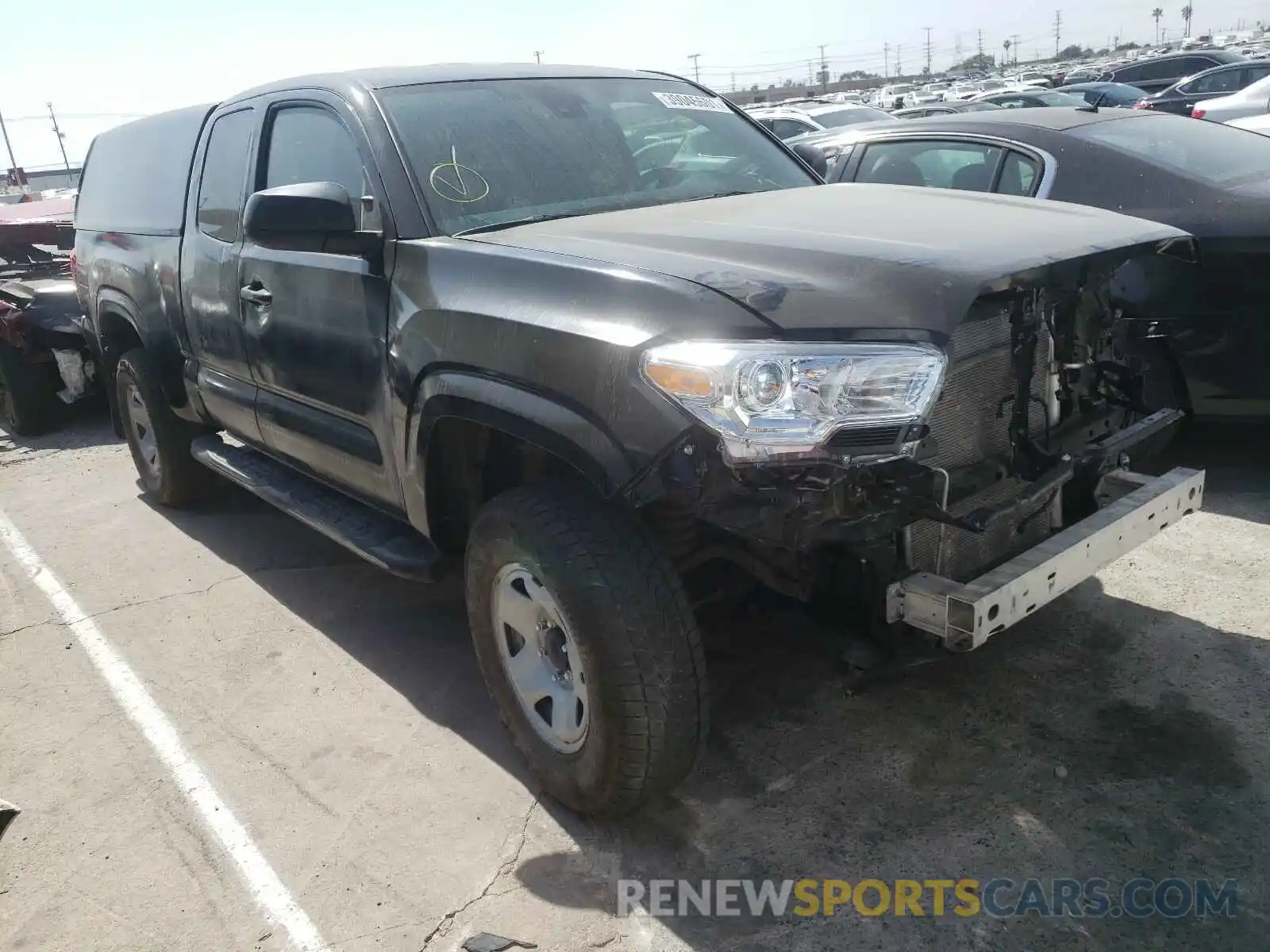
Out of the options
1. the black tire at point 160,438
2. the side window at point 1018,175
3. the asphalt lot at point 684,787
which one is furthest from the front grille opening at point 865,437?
the black tire at point 160,438

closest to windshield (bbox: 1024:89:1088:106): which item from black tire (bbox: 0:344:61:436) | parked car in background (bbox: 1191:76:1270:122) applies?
parked car in background (bbox: 1191:76:1270:122)

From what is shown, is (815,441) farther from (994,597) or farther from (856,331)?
(994,597)

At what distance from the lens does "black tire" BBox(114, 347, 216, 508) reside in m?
5.41

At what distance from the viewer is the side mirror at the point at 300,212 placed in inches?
122

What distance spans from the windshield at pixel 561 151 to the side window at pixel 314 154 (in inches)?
8.6

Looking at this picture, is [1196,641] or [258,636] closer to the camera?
[1196,641]

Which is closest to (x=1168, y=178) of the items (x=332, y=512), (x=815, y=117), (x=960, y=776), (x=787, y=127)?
(x=960, y=776)

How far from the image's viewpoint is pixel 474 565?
304 centimetres

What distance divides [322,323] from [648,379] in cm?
166

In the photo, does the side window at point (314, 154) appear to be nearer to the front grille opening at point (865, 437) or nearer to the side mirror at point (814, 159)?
the front grille opening at point (865, 437)

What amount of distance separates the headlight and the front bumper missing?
46 cm

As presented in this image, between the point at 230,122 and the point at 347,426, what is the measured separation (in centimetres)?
169

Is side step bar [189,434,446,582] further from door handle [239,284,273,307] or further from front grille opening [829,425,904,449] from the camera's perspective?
front grille opening [829,425,904,449]

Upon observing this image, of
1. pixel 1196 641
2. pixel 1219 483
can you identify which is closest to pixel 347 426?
pixel 1196 641
